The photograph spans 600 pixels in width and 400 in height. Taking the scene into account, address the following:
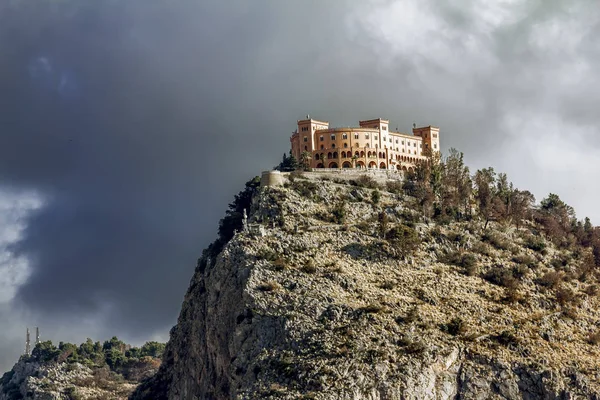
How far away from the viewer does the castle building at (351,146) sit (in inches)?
6073

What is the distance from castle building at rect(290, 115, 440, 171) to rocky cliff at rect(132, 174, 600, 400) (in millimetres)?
13386

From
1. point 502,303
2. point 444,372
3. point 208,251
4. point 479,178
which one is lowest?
point 444,372

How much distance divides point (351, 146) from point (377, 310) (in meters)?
47.1

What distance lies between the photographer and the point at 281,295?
11312 cm

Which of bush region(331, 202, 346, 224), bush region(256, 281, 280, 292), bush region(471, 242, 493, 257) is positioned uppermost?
bush region(331, 202, 346, 224)

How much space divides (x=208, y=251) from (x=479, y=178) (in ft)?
133

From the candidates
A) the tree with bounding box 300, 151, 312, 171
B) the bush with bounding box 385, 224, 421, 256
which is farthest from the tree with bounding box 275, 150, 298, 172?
the bush with bounding box 385, 224, 421, 256

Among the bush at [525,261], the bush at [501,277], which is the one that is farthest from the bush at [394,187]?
the bush at [501,277]

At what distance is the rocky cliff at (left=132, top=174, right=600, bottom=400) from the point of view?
105625 millimetres

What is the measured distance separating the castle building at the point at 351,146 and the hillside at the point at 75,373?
51.3 meters

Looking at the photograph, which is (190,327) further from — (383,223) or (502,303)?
(502,303)

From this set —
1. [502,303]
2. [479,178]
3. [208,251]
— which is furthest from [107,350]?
[502,303]

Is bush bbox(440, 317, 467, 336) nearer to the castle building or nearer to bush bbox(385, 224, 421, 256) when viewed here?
bush bbox(385, 224, 421, 256)

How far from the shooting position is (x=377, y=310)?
366ft
